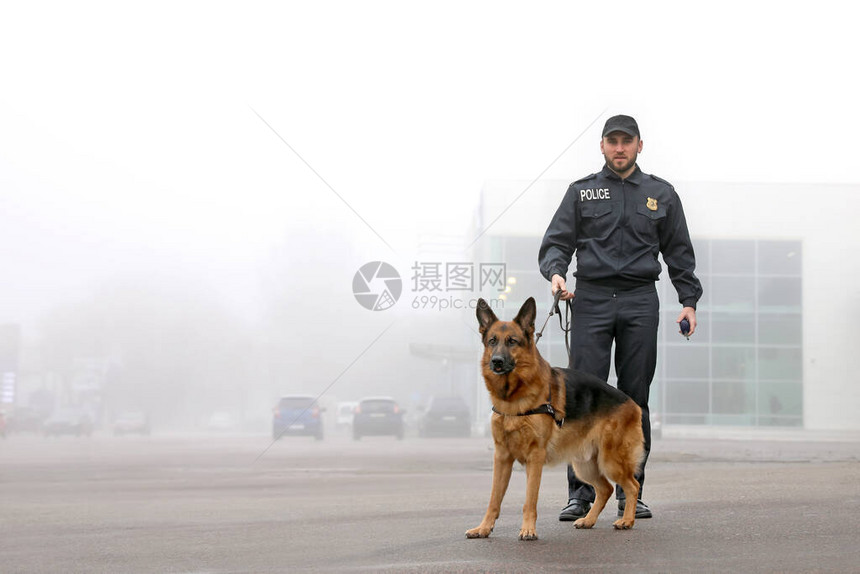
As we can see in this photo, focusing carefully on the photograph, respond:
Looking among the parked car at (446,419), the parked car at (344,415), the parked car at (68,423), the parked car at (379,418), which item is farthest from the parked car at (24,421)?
the parked car at (446,419)

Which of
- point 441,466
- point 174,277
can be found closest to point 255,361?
point 174,277

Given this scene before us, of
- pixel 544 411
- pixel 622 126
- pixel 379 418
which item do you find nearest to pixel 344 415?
pixel 379 418

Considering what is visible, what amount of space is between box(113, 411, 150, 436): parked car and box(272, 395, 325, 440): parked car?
145 inches

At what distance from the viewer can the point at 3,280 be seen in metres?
22.0

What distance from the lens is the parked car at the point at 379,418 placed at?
19.6 m

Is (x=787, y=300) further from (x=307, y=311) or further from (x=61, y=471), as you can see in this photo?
(x=61, y=471)

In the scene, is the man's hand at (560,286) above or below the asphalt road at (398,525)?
above

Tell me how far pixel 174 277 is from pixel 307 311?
3.30 m

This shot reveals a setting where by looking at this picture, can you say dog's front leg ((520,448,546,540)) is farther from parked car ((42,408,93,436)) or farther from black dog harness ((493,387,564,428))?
parked car ((42,408,93,436))

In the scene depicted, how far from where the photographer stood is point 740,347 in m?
30.0

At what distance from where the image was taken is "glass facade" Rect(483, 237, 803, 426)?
2925 cm

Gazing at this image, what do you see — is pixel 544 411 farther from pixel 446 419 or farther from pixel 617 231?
pixel 446 419

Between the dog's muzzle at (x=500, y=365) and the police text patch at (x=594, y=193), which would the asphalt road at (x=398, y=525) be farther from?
the police text patch at (x=594, y=193)

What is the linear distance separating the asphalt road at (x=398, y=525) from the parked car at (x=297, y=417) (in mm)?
7000
